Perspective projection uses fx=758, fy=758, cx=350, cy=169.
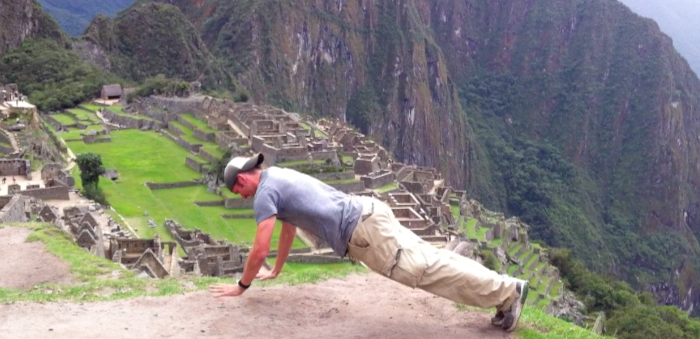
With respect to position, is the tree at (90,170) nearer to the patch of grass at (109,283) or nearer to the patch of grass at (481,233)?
the patch of grass at (109,283)

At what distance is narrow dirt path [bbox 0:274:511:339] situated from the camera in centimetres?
716

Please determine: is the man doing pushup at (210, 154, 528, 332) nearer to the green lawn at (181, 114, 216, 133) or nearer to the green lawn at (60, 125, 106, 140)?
the green lawn at (60, 125, 106, 140)

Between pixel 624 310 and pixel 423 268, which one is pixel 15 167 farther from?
pixel 624 310

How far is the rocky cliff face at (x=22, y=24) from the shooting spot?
218 ft

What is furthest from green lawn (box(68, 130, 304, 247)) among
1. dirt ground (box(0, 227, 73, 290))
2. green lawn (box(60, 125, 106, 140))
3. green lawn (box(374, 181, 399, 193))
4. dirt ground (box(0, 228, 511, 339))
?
dirt ground (box(0, 228, 511, 339))

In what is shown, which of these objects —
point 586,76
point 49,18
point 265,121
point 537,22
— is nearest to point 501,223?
point 265,121

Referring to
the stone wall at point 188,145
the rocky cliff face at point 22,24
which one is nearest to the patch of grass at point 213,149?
the stone wall at point 188,145

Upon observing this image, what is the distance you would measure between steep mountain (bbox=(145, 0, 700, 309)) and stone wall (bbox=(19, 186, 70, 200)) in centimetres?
6879

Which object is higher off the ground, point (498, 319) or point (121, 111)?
point (498, 319)

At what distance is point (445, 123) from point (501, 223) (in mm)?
90289

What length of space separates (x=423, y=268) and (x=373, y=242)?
0.54 meters

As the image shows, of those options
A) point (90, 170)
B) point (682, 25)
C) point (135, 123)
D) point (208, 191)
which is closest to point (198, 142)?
point (135, 123)

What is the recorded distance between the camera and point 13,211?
1692cm

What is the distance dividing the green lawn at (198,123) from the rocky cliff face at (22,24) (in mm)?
25782
